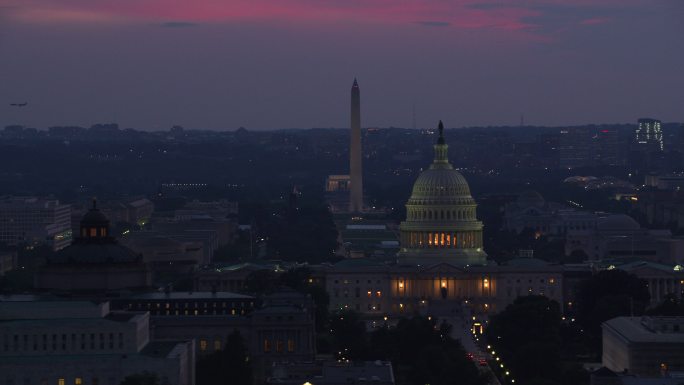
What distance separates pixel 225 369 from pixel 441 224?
6080 centimetres

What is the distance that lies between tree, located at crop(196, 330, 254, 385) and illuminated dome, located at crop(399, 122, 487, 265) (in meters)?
54.6

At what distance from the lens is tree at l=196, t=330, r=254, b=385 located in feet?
301

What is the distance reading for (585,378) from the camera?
90.7 metres

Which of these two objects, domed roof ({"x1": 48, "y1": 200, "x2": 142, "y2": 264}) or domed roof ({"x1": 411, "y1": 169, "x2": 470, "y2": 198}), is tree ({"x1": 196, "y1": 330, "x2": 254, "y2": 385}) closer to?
domed roof ({"x1": 48, "y1": 200, "x2": 142, "y2": 264})

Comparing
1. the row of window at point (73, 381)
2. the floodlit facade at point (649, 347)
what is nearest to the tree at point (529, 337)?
the floodlit facade at point (649, 347)

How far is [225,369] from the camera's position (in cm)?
9275

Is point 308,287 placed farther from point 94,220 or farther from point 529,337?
point 529,337

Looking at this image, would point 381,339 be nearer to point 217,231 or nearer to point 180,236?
point 180,236

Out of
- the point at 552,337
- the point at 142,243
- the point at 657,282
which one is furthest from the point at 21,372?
the point at 142,243

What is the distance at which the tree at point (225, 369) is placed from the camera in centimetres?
9188

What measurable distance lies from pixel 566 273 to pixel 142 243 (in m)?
30.0

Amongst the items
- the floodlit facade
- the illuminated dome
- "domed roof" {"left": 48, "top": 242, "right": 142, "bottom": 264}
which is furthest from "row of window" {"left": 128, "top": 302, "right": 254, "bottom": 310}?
the illuminated dome

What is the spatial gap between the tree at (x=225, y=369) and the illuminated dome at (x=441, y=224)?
5457 cm

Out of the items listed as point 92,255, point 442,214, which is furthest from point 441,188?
point 92,255
